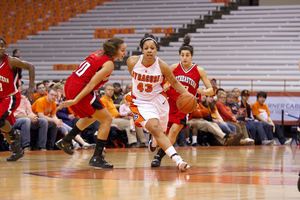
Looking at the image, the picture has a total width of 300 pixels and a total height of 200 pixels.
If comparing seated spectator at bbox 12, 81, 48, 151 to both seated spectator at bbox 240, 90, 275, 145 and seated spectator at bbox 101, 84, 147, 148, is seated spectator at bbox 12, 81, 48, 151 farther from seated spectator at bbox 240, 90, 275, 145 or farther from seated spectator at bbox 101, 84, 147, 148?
seated spectator at bbox 240, 90, 275, 145

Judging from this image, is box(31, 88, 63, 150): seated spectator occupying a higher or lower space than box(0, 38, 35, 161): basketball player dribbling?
lower

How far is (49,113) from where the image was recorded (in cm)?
760

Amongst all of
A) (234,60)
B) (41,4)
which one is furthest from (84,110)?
(41,4)

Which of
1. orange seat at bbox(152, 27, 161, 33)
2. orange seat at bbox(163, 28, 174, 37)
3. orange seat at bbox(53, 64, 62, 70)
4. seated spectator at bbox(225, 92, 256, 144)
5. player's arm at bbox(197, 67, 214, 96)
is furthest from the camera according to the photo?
orange seat at bbox(152, 27, 161, 33)

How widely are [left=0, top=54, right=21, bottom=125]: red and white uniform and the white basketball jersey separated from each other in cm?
168

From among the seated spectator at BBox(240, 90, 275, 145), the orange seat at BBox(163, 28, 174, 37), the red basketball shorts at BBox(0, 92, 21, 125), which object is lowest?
the seated spectator at BBox(240, 90, 275, 145)

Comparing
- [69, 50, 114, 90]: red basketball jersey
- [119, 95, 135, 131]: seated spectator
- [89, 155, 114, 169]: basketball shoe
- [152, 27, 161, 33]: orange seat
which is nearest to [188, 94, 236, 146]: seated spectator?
[119, 95, 135, 131]: seated spectator

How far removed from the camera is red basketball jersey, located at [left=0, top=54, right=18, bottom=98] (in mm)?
4941

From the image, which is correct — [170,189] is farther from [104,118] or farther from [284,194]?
[104,118]

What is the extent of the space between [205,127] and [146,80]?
198 inches

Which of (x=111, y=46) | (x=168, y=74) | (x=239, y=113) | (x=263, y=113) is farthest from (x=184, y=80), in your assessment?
(x=263, y=113)

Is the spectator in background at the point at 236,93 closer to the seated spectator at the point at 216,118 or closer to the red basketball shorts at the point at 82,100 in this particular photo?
the seated spectator at the point at 216,118

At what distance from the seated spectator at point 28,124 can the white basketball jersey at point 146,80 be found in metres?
3.26

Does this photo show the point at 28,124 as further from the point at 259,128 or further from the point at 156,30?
the point at 156,30
